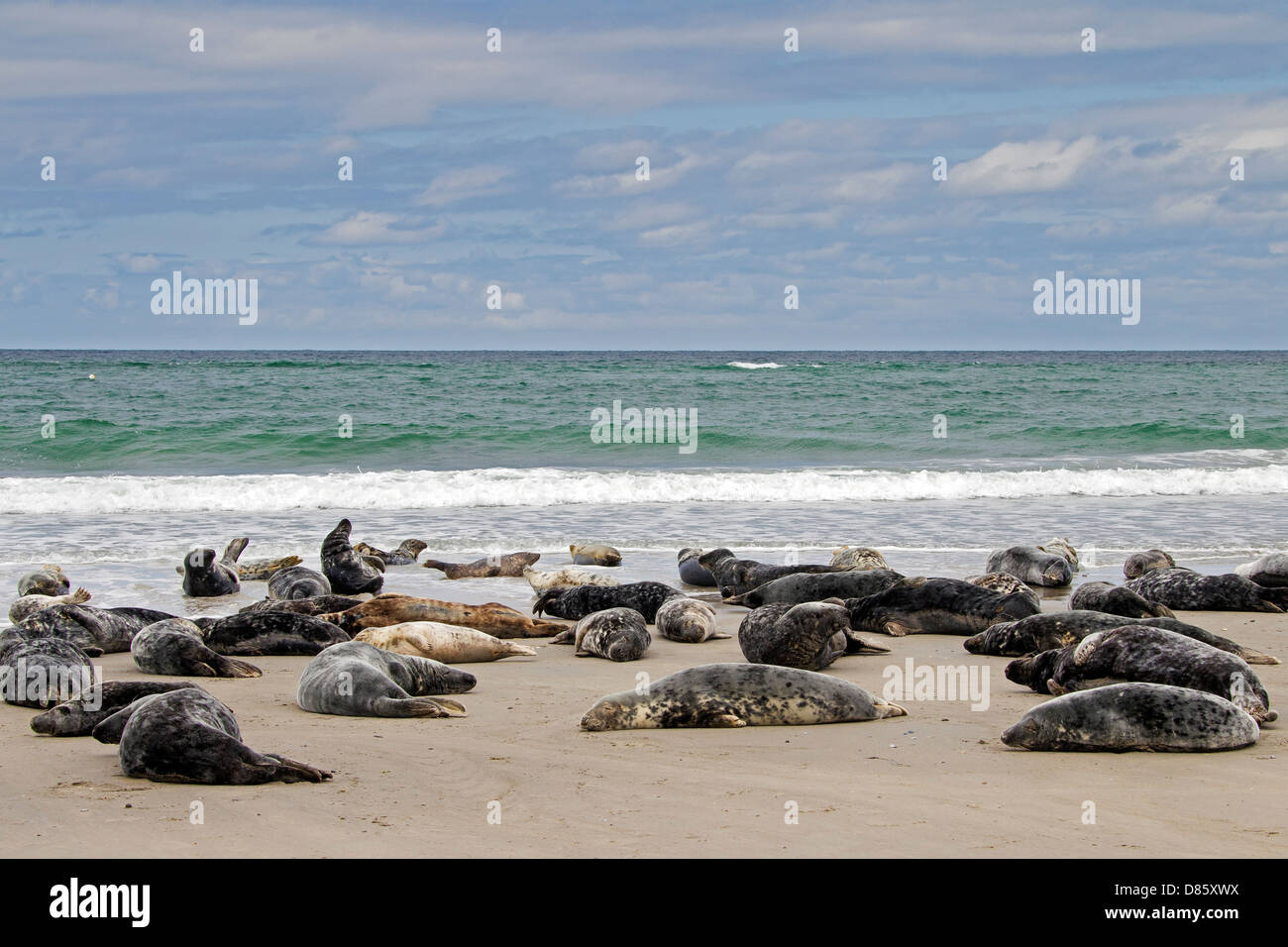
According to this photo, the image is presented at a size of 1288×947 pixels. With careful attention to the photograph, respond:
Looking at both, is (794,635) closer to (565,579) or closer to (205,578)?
(565,579)

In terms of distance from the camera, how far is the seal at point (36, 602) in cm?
874

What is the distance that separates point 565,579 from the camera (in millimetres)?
10367

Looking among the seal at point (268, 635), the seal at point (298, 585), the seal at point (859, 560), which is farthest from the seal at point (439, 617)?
the seal at point (859, 560)

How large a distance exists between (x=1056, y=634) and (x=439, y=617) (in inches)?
158

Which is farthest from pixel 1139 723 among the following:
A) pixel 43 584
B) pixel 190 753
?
pixel 43 584

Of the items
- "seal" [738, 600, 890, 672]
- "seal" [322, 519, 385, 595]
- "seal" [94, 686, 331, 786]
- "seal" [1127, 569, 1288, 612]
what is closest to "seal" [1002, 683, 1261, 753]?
"seal" [738, 600, 890, 672]

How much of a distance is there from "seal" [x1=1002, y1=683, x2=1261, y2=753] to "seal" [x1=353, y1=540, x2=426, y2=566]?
25.5 ft

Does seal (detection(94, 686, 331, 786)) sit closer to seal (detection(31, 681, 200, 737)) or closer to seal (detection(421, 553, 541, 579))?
seal (detection(31, 681, 200, 737))

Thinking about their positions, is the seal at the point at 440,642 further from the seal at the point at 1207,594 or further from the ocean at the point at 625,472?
the seal at the point at 1207,594

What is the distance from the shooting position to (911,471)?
68.6 feet

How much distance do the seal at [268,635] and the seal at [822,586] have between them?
3.24 m

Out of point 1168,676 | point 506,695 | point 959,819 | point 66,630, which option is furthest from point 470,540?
point 959,819

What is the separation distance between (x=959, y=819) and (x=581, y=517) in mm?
12350
